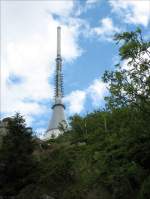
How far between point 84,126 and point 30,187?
1469cm

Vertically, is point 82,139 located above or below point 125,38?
below

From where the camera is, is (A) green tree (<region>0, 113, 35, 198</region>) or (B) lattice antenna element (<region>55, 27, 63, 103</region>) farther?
(B) lattice antenna element (<region>55, 27, 63, 103</region>)

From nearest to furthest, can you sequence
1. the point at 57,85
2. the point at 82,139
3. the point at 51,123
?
the point at 82,139, the point at 51,123, the point at 57,85

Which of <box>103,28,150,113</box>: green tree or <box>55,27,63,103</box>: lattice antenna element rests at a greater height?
<box>55,27,63,103</box>: lattice antenna element

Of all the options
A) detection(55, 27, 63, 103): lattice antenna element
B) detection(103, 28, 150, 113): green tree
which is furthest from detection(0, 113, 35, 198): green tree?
detection(55, 27, 63, 103): lattice antenna element

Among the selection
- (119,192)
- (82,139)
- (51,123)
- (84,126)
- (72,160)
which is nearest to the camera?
(119,192)

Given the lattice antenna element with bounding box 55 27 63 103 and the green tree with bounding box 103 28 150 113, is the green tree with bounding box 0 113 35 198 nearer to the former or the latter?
the green tree with bounding box 103 28 150 113

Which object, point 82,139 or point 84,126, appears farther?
point 84,126

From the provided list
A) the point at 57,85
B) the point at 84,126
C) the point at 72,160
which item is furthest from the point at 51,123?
the point at 72,160

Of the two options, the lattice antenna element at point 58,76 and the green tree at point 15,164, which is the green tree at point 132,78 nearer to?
the green tree at point 15,164

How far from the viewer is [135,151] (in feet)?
98.5

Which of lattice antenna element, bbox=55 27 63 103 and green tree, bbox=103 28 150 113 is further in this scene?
lattice antenna element, bbox=55 27 63 103

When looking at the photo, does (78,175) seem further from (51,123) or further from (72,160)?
(51,123)

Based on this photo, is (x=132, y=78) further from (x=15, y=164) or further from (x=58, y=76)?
(x=58, y=76)
